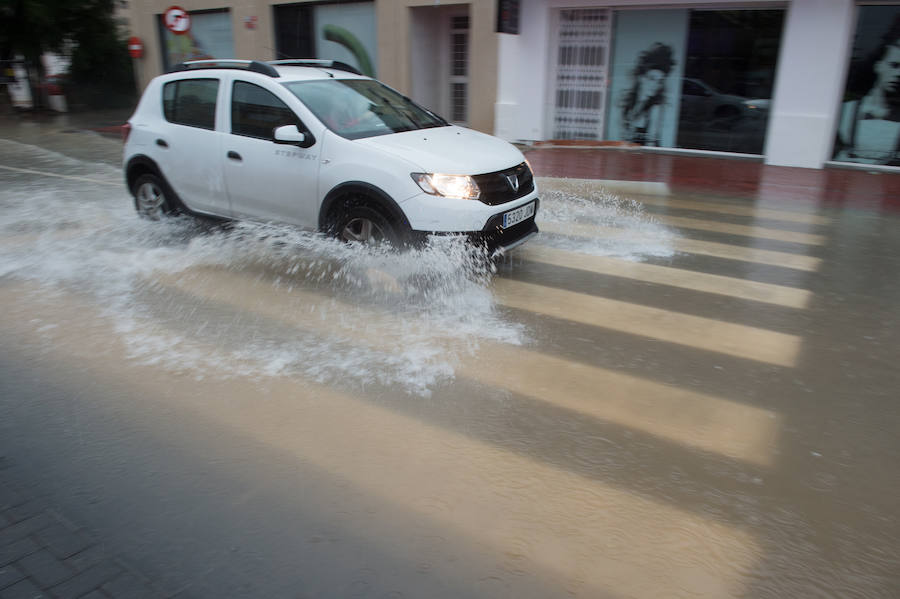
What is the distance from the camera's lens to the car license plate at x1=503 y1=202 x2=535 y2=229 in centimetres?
548

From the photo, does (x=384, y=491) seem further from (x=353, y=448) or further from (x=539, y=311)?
(x=539, y=311)

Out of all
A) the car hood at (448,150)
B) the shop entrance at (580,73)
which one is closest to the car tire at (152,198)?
the car hood at (448,150)

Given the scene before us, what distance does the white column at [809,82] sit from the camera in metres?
11.4

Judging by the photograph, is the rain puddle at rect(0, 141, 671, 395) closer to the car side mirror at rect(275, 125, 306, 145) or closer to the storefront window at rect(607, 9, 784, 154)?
the car side mirror at rect(275, 125, 306, 145)

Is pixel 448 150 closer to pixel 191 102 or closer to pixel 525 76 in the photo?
pixel 191 102

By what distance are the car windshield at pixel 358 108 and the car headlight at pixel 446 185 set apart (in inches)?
35.0

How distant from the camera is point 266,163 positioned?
236 inches

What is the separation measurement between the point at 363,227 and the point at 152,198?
3.14 metres

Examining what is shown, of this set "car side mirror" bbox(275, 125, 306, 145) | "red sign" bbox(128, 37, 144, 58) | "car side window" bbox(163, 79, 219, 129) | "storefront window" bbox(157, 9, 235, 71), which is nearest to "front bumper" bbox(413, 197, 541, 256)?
"car side mirror" bbox(275, 125, 306, 145)

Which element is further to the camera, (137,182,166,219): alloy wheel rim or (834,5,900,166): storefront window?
(834,5,900,166): storefront window

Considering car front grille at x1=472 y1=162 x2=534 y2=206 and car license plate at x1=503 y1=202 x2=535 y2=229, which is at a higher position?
car front grille at x1=472 y1=162 x2=534 y2=206

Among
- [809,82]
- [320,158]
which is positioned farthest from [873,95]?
[320,158]

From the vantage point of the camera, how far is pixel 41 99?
24422mm

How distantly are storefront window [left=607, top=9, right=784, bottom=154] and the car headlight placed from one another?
9710 mm
